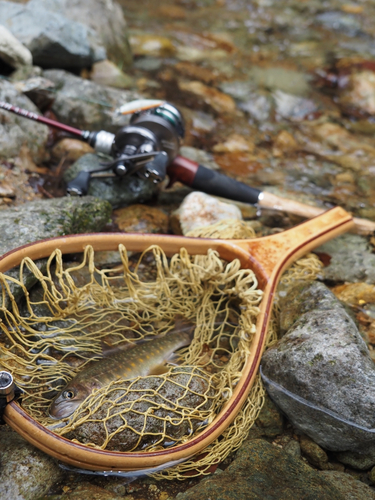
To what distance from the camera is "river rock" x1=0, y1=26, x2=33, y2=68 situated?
15.5 ft

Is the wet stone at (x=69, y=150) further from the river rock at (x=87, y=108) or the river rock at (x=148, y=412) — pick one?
the river rock at (x=148, y=412)

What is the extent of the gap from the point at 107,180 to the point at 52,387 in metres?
2.04

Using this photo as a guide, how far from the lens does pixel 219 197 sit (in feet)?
14.1

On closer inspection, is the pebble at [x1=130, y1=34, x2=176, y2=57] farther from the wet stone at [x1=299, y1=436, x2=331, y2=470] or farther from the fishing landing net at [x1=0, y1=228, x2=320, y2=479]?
the wet stone at [x1=299, y1=436, x2=331, y2=470]

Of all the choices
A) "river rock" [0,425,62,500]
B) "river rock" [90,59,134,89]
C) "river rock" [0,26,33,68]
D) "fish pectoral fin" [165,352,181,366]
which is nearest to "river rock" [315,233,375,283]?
"fish pectoral fin" [165,352,181,366]

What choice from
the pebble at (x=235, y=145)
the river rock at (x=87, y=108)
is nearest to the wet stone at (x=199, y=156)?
the pebble at (x=235, y=145)

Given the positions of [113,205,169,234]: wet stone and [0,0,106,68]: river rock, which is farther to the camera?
[0,0,106,68]: river rock

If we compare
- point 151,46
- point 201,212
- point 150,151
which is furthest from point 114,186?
point 151,46

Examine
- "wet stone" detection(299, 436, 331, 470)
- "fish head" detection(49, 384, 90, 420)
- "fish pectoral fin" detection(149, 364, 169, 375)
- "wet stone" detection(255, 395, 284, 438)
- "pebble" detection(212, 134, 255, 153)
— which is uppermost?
"fish head" detection(49, 384, 90, 420)

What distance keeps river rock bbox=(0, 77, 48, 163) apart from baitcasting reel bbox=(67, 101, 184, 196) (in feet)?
2.44

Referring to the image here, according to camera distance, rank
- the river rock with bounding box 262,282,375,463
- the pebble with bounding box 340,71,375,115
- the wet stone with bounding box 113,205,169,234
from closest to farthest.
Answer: the river rock with bounding box 262,282,375,463 → the wet stone with bounding box 113,205,169,234 → the pebble with bounding box 340,71,375,115

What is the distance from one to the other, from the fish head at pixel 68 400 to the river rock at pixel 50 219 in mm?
955

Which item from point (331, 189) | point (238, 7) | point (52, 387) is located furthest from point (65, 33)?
point (238, 7)

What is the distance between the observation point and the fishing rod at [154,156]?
362 cm
